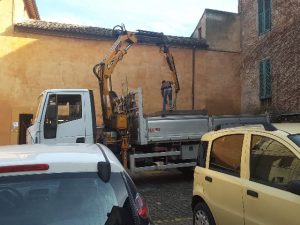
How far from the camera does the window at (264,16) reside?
19005 millimetres

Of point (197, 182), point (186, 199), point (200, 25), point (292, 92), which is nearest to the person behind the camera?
point (197, 182)

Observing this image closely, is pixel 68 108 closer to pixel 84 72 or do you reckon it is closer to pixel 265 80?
pixel 84 72

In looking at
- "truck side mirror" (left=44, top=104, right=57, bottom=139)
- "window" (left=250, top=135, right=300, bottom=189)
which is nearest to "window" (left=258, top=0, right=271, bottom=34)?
"truck side mirror" (left=44, top=104, right=57, bottom=139)

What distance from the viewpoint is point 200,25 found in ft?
75.2

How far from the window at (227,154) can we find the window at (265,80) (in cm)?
1360

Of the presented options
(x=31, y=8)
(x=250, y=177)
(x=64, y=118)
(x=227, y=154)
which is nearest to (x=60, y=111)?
(x=64, y=118)

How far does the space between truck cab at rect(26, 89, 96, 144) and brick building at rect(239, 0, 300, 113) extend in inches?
358

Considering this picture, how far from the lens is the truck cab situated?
11.3 metres

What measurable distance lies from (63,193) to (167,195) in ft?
27.1

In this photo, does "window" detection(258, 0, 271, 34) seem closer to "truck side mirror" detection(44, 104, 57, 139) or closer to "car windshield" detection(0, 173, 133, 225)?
"truck side mirror" detection(44, 104, 57, 139)

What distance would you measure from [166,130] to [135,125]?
878mm

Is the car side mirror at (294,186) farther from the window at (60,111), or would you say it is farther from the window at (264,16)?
the window at (264,16)

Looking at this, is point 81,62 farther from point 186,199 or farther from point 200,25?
point 186,199

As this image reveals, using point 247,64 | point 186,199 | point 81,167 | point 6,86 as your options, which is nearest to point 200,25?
point 247,64
